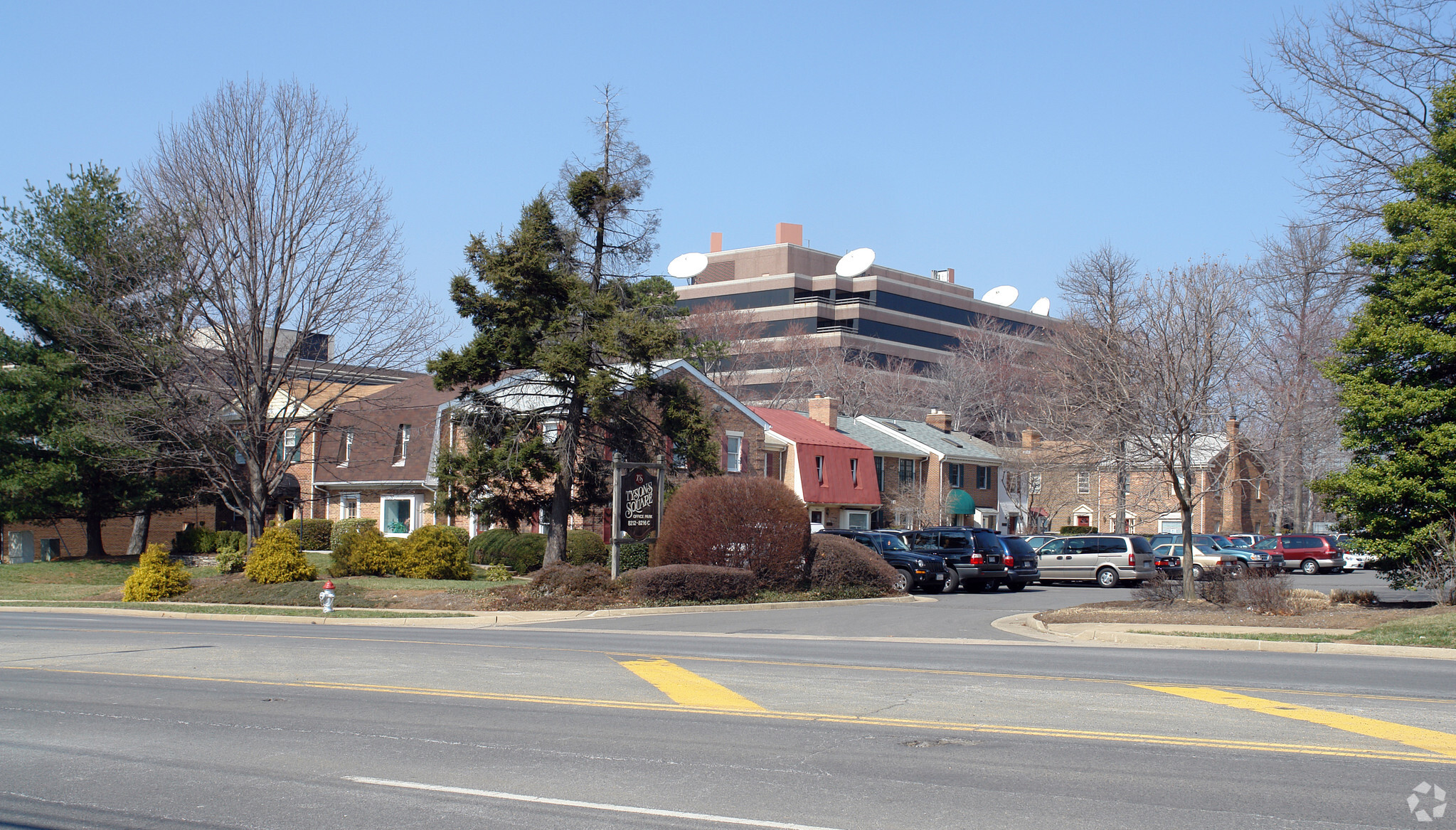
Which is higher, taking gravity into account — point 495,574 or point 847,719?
point 847,719

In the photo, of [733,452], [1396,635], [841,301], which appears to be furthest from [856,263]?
[1396,635]

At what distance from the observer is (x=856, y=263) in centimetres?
9725

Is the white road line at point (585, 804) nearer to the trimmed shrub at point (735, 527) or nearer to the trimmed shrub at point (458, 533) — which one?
the trimmed shrub at point (735, 527)

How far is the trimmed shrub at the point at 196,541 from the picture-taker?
41375 mm

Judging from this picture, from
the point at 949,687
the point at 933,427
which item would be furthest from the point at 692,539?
the point at 933,427

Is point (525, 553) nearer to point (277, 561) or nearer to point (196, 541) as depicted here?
point (277, 561)

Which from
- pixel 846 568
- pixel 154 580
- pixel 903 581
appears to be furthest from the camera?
pixel 903 581

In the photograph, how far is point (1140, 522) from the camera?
5962 centimetres

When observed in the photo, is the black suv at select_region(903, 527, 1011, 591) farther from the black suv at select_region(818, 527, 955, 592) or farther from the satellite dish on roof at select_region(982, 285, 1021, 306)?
the satellite dish on roof at select_region(982, 285, 1021, 306)

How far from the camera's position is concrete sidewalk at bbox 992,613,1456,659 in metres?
15.7

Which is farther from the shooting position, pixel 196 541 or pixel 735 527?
pixel 196 541
